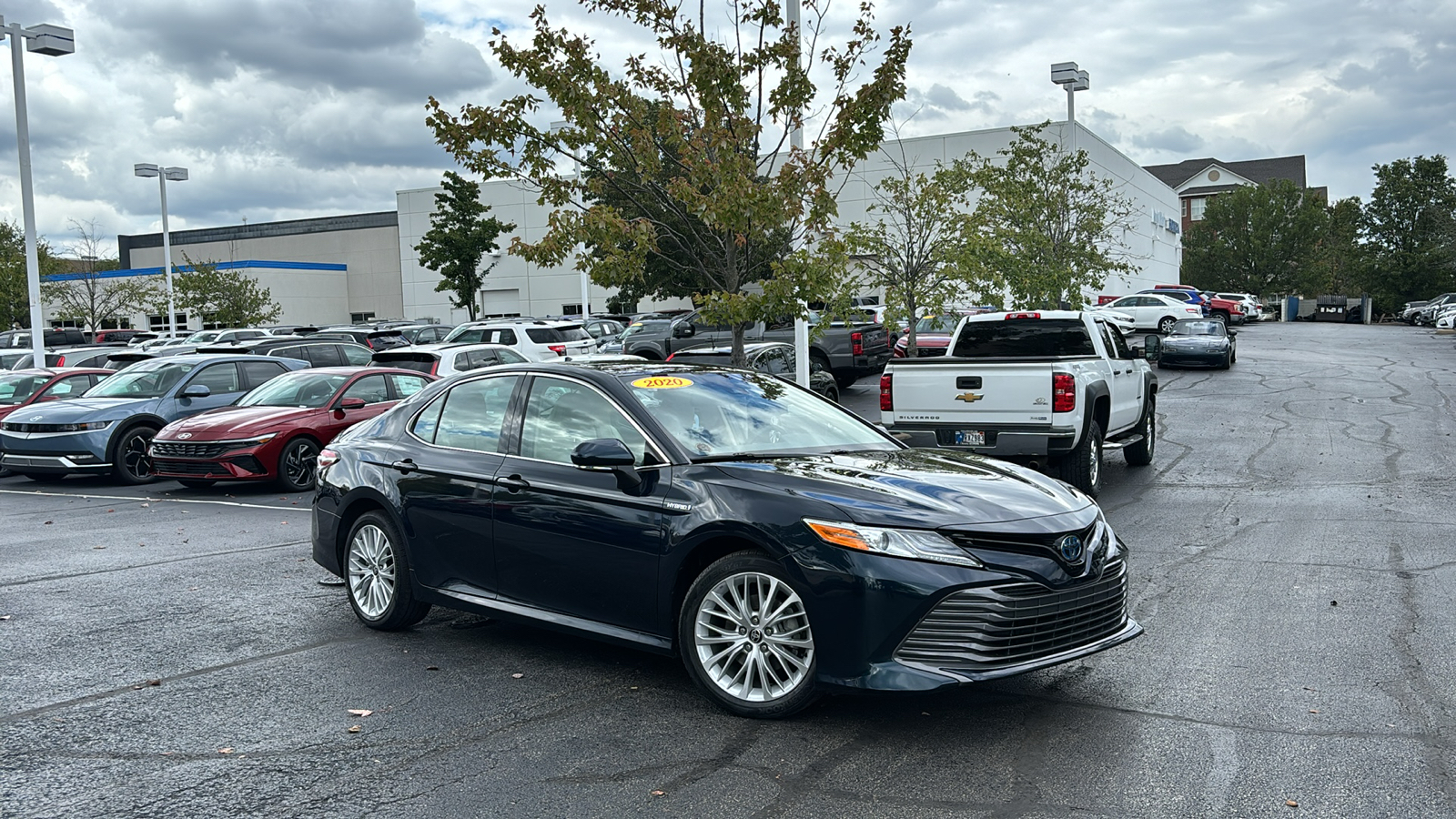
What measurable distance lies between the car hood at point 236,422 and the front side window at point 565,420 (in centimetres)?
865

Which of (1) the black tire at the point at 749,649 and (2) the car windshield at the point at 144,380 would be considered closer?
(1) the black tire at the point at 749,649

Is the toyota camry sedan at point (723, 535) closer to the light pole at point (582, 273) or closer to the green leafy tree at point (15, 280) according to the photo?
the light pole at point (582, 273)

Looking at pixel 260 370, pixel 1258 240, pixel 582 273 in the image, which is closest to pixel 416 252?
pixel 582 273

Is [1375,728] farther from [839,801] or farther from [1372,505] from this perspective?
[1372,505]

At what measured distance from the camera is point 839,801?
4.15 m

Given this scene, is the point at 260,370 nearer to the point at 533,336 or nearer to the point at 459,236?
the point at 533,336

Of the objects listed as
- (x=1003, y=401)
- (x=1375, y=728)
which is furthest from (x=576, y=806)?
(x=1003, y=401)

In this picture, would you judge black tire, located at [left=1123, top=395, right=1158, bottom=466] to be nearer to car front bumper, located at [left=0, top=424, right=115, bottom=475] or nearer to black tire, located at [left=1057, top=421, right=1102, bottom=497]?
black tire, located at [left=1057, top=421, right=1102, bottom=497]

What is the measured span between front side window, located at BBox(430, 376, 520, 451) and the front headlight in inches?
85.6

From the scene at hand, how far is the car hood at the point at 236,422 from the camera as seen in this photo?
44.7 feet

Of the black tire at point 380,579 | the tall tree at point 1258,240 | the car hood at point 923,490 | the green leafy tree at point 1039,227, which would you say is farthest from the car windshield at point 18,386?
the tall tree at point 1258,240

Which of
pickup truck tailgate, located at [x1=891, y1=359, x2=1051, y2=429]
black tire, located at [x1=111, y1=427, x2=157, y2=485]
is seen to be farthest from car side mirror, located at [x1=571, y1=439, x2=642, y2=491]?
black tire, located at [x1=111, y1=427, x2=157, y2=485]

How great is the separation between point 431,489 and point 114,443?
35.0ft

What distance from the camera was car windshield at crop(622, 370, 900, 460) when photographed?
225 inches
